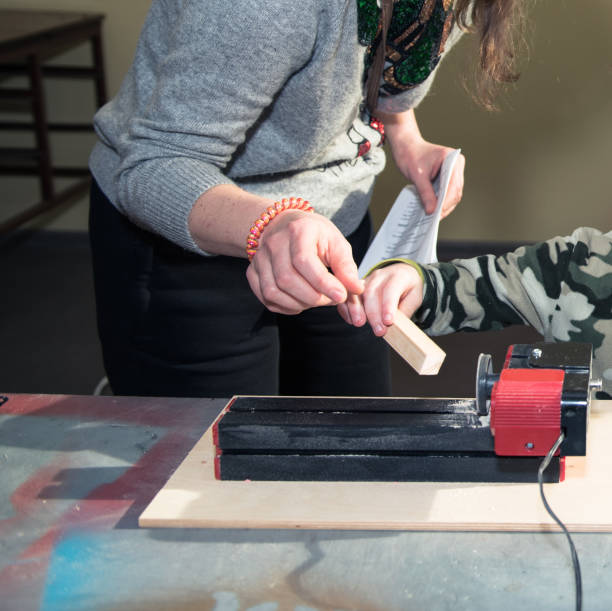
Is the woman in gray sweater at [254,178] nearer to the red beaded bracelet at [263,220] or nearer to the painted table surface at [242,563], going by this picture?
the red beaded bracelet at [263,220]

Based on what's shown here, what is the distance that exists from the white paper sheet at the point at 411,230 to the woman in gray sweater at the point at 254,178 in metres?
0.03

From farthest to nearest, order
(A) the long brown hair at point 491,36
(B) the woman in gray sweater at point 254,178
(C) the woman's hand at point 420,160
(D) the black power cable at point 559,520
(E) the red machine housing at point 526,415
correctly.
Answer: (C) the woman's hand at point 420,160
(A) the long brown hair at point 491,36
(B) the woman in gray sweater at point 254,178
(E) the red machine housing at point 526,415
(D) the black power cable at point 559,520

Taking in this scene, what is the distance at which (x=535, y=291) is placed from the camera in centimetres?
114

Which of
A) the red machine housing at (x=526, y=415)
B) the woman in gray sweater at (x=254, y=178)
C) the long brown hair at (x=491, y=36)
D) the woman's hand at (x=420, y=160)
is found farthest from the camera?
the woman's hand at (x=420, y=160)

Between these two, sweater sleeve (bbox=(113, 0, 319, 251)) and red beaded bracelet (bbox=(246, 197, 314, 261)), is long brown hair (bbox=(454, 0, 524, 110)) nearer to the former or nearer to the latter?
sweater sleeve (bbox=(113, 0, 319, 251))

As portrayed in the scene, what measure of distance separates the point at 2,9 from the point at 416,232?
296cm

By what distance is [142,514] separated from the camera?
2.51ft

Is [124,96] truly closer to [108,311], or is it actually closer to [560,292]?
[108,311]

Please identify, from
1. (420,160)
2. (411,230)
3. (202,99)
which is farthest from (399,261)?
(202,99)

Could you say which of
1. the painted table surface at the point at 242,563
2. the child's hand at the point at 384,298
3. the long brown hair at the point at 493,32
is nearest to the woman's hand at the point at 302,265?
the child's hand at the point at 384,298

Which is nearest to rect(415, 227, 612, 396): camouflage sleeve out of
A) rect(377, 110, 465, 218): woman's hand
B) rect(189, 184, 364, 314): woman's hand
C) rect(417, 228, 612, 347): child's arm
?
rect(417, 228, 612, 347): child's arm

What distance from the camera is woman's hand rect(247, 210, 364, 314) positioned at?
78 centimetres

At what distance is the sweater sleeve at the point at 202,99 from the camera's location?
2.88ft

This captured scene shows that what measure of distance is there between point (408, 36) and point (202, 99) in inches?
11.3
